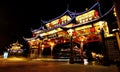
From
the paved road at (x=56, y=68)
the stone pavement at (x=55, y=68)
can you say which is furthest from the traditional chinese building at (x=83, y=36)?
the paved road at (x=56, y=68)

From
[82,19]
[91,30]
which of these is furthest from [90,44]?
[91,30]

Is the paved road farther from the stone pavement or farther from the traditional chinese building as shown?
the traditional chinese building

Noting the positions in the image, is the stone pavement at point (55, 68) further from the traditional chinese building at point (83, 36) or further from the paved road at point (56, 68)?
the traditional chinese building at point (83, 36)

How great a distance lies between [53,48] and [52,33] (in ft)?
13.1

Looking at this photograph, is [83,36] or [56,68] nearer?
[56,68]

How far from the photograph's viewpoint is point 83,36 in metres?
21.3

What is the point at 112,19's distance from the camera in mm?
15898

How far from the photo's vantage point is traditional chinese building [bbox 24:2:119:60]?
1477cm

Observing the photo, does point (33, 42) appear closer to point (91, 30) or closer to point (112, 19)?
point (91, 30)

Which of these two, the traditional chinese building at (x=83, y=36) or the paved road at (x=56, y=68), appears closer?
the paved road at (x=56, y=68)

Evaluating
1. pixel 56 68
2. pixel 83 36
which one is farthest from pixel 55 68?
pixel 83 36

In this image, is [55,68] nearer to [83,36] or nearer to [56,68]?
[56,68]

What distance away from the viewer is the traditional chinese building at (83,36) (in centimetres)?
1477

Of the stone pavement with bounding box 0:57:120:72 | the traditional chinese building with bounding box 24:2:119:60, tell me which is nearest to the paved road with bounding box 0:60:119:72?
the stone pavement with bounding box 0:57:120:72
